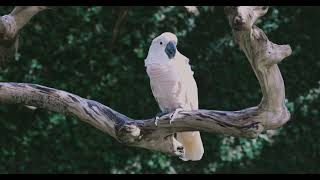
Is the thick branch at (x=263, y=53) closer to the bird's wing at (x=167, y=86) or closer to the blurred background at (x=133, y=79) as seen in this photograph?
the bird's wing at (x=167, y=86)

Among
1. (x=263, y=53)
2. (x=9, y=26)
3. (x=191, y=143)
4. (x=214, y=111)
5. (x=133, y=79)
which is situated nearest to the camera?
(x=263, y=53)

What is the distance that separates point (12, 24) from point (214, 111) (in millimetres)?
864

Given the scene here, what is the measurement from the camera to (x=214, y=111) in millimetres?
2219

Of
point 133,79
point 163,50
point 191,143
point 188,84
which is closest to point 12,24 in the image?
point 163,50

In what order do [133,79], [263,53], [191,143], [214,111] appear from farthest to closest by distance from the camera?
[133,79]
[191,143]
[214,111]
[263,53]

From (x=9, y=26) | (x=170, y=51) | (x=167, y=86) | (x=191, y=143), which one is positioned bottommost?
(x=191, y=143)

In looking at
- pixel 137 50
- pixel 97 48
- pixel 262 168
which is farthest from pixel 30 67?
pixel 262 168

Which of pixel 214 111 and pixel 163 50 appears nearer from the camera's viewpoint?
pixel 214 111

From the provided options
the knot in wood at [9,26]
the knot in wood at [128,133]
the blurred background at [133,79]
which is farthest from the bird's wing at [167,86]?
the blurred background at [133,79]

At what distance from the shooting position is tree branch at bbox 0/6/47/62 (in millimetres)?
2449

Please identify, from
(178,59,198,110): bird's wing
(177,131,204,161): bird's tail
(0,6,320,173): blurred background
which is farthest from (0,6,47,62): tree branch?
(0,6,320,173): blurred background

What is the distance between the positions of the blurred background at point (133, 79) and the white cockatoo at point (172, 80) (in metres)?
1.31

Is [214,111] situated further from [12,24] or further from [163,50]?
[12,24]

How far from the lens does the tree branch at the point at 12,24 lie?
96.4 inches
